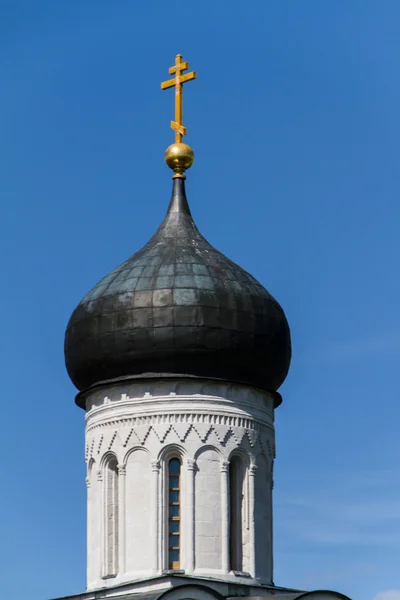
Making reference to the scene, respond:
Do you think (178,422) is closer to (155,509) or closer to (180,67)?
(155,509)

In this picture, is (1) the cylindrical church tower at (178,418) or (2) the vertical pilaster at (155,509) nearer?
(2) the vertical pilaster at (155,509)

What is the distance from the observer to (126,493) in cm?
3653

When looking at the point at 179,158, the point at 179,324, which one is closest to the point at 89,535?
the point at 179,324

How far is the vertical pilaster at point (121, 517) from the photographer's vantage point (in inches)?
1430

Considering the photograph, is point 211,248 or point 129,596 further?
point 211,248

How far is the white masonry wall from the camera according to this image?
119 ft

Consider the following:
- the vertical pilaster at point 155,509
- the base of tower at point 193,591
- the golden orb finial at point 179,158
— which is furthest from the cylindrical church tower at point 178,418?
the golden orb finial at point 179,158

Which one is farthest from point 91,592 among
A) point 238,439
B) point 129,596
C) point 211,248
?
point 211,248

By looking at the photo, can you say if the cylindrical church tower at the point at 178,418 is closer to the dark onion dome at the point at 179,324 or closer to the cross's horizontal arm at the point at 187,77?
the dark onion dome at the point at 179,324

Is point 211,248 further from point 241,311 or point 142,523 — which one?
point 142,523

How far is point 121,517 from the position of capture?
36500 millimetres

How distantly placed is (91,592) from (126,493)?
5.04 feet

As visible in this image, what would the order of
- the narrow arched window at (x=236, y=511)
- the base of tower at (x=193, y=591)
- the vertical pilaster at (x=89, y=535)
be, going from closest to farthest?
the base of tower at (x=193, y=591), the narrow arched window at (x=236, y=511), the vertical pilaster at (x=89, y=535)

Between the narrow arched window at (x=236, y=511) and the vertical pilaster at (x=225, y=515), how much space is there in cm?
21
